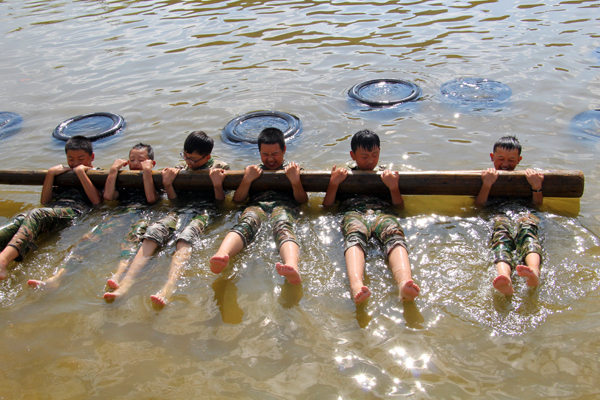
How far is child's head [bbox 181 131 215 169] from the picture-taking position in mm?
5047

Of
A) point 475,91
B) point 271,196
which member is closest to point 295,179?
point 271,196

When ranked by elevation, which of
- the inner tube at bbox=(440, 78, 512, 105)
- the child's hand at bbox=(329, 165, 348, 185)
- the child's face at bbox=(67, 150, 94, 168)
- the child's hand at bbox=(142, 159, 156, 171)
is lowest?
the inner tube at bbox=(440, 78, 512, 105)

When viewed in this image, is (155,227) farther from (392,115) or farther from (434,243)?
(392,115)

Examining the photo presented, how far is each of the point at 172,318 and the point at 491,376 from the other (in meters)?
2.38

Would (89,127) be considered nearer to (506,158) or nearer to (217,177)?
(217,177)

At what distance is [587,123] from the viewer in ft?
20.7

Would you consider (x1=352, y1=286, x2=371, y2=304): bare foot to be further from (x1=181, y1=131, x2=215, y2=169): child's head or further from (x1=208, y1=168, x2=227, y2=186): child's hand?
(x1=181, y1=131, x2=215, y2=169): child's head

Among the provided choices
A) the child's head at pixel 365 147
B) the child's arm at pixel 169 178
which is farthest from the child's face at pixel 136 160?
the child's head at pixel 365 147

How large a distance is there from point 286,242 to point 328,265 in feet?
1.46

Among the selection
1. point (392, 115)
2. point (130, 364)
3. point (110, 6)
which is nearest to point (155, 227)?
point (130, 364)

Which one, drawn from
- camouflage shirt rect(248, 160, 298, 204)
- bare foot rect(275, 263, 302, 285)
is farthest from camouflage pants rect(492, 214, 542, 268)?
camouflage shirt rect(248, 160, 298, 204)

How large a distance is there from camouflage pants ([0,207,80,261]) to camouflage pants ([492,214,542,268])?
4.55m

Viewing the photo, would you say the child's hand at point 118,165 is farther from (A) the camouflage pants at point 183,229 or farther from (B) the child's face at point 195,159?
(A) the camouflage pants at point 183,229

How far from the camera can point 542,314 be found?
319 cm
